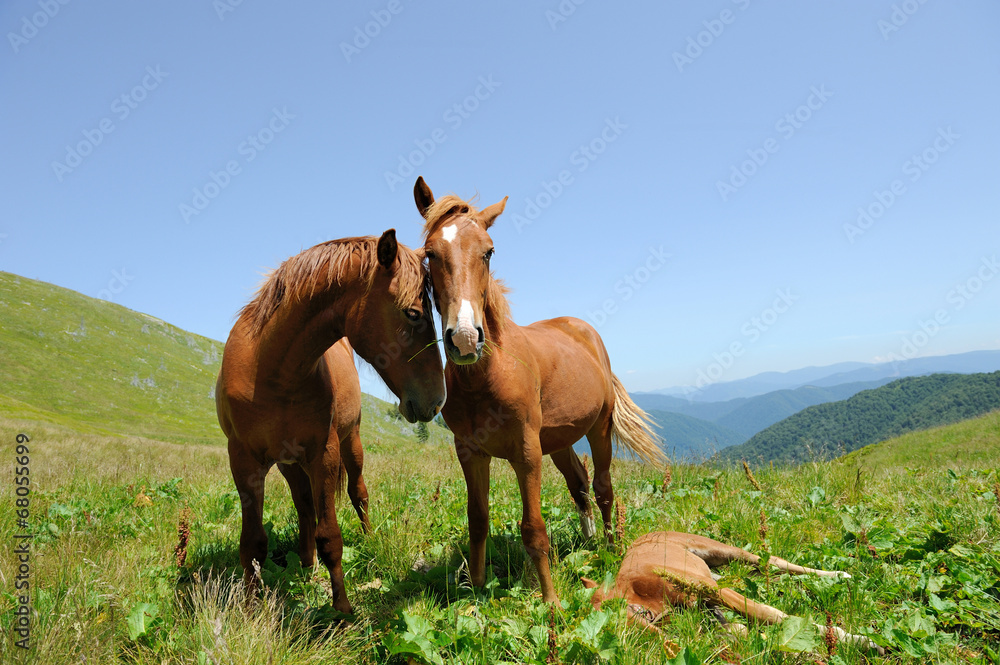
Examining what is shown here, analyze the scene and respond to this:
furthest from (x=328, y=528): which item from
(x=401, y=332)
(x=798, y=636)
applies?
(x=798, y=636)

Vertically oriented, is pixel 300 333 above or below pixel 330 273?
below

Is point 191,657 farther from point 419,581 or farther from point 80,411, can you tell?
point 80,411

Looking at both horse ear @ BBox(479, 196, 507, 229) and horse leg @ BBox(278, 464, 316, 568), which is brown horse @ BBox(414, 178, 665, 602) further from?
horse leg @ BBox(278, 464, 316, 568)

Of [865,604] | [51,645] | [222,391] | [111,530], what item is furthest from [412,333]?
[111,530]

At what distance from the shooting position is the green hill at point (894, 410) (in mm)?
94312

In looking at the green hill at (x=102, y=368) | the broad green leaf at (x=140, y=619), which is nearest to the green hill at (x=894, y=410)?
→ the green hill at (x=102, y=368)

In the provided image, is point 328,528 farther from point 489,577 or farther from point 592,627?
point 592,627

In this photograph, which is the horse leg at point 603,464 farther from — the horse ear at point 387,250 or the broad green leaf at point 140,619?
the broad green leaf at point 140,619

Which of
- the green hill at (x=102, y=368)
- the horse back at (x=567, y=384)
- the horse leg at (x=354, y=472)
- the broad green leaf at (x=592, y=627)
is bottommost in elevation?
the broad green leaf at (x=592, y=627)

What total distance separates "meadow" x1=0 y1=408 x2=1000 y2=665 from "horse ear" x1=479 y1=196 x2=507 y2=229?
8.55 feet

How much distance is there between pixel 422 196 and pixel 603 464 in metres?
3.48

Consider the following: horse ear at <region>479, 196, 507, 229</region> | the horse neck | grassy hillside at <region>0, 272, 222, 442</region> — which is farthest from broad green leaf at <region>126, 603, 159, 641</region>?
grassy hillside at <region>0, 272, 222, 442</region>

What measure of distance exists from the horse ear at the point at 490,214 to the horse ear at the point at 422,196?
0.45m

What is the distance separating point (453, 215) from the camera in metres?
3.51
